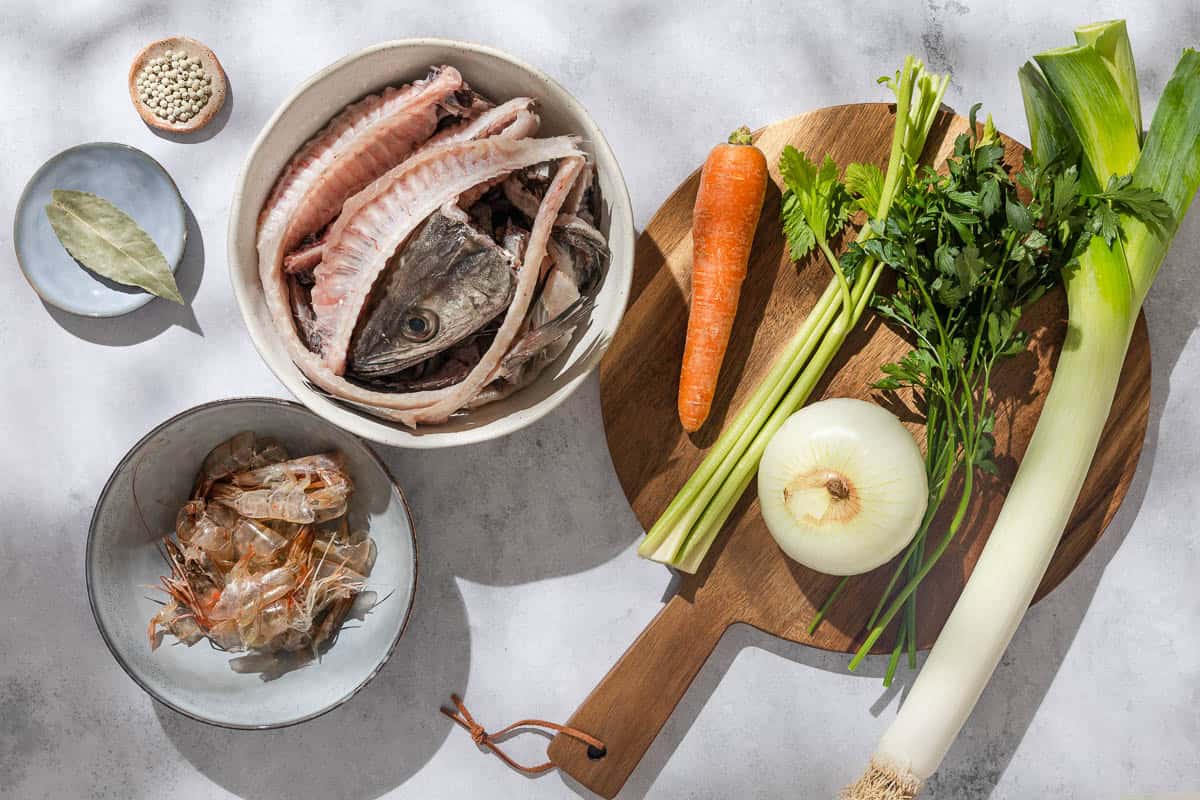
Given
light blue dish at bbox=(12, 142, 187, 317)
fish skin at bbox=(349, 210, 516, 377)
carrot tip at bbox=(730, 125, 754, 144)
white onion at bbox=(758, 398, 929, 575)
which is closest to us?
fish skin at bbox=(349, 210, 516, 377)

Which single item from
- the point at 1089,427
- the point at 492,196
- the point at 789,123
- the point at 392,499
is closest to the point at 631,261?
the point at 492,196

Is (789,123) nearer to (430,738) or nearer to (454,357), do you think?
(454,357)

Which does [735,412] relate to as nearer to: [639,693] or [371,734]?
[639,693]

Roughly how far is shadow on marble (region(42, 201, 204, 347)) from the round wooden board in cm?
86

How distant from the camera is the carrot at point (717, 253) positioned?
164cm

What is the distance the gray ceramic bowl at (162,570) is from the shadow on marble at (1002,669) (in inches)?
21.4

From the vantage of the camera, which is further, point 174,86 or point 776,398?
point 174,86

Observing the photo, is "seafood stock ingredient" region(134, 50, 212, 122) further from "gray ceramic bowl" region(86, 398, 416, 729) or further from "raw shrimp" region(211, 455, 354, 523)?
"raw shrimp" region(211, 455, 354, 523)

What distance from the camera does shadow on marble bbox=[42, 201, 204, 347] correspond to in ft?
6.02

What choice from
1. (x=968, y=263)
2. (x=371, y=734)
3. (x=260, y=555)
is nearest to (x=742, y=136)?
(x=968, y=263)

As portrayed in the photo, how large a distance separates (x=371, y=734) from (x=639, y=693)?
57 cm

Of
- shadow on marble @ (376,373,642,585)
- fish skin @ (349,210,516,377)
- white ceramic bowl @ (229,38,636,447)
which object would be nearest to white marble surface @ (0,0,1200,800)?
shadow on marble @ (376,373,642,585)

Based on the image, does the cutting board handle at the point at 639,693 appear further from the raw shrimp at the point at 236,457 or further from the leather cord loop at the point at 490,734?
the raw shrimp at the point at 236,457

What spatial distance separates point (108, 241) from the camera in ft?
5.81
